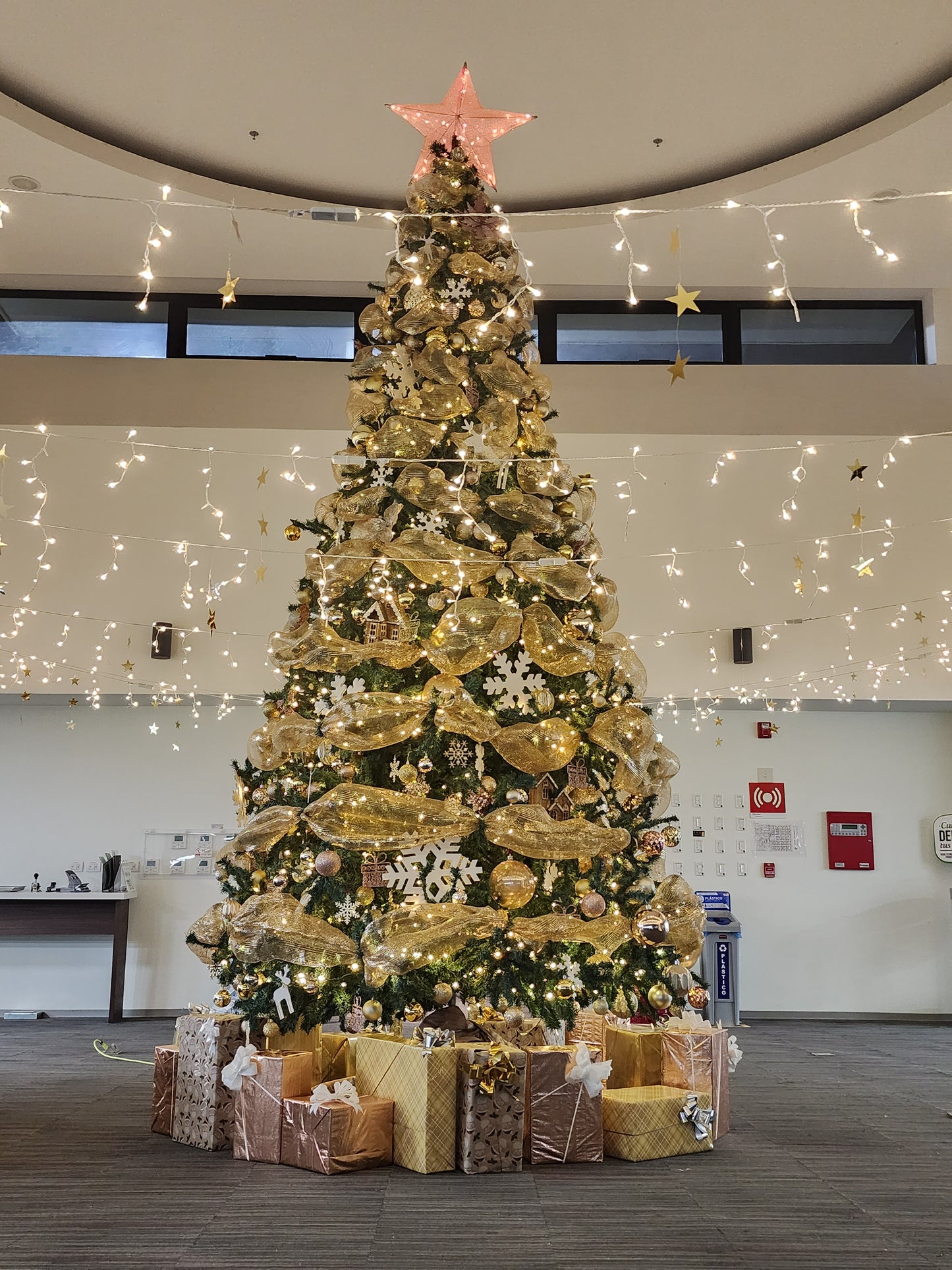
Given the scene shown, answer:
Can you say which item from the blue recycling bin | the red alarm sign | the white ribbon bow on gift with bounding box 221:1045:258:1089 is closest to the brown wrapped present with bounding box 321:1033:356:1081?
the white ribbon bow on gift with bounding box 221:1045:258:1089

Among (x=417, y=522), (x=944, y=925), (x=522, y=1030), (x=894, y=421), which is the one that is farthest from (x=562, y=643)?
(x=944, y=925)

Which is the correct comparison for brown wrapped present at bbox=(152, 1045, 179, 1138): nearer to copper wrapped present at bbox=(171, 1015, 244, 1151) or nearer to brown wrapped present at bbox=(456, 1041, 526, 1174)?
copper wrapped present at bbox=(171, 1015, 244, 1151)

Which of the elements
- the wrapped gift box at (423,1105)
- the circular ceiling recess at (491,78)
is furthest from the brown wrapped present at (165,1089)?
the circular ceiling recess at (491,78)

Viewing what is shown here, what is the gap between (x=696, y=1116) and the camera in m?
3.35

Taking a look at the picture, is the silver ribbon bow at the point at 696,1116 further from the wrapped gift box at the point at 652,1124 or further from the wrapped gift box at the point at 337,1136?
the wrapped gift box at the point at 337,1136

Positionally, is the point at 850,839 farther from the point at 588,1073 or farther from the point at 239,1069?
the point at 239,1069

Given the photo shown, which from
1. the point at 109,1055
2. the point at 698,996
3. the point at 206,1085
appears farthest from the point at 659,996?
the point at 109,1055

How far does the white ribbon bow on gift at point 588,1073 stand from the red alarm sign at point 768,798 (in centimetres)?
392

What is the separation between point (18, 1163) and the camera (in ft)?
10.3

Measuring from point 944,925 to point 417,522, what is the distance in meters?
5.20

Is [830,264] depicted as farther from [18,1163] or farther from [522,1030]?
[18,1163]

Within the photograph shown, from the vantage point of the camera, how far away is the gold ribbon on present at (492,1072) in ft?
9.96

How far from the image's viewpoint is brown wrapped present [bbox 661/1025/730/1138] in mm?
3500

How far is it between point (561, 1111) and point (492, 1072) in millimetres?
333
